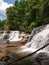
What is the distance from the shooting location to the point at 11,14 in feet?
197

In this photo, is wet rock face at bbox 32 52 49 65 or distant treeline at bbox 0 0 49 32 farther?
distant treeline at bbox 0 0 49 32

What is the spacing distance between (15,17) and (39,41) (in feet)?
132

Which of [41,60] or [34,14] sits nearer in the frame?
[41,60]

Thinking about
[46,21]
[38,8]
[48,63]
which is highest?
[38,8]

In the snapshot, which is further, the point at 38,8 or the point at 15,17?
the point at 15,17

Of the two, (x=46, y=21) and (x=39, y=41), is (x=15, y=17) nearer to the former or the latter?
(x=46, y=21)

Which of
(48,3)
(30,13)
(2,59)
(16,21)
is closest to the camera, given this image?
(2,59)

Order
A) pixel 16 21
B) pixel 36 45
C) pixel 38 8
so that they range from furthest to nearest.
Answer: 1. pixel 16 21
2. pixel 38 8
3. pixel 36 45

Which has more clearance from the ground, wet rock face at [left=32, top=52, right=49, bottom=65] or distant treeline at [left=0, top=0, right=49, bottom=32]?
distant treeline at [left=0, top=0, right=49, bottom=32]

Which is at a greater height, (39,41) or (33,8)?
(33,8)

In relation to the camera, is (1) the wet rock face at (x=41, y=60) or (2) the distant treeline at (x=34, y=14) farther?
(2) the distant treeline at (x=34, y=14)

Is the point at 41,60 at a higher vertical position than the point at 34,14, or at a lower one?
lower

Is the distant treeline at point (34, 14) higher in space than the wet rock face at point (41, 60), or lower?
higher

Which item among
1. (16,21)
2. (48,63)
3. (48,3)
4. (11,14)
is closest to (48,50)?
(48,63)
